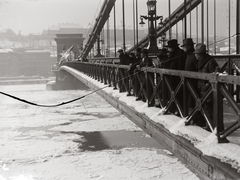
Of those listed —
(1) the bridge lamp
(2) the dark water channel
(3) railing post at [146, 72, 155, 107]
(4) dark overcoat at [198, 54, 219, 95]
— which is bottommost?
(2) the dark water channel

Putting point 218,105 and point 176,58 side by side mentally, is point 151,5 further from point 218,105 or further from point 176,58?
point 218,105

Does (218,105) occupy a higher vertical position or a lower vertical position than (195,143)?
higher

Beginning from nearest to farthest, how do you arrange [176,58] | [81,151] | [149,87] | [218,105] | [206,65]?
1. [218,105]
2. [206,65]
3. [176,58]
4. [149,87]
5. [81,151]

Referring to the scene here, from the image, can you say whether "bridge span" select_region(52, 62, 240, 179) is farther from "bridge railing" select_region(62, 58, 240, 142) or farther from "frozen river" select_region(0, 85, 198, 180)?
"frozen river" select_region(0, 85, 198, 180)

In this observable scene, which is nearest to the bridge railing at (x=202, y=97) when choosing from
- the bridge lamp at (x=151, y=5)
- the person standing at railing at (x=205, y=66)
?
the person standing at railing at (x=205, y=66)

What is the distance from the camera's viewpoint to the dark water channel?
62.6 feet

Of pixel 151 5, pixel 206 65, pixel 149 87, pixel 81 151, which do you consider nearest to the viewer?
pixel 206 65

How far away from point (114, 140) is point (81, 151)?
9.40ft

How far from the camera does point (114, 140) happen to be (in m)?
20.6

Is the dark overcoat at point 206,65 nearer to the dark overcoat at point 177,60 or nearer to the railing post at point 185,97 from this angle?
the railing post at point 185,97

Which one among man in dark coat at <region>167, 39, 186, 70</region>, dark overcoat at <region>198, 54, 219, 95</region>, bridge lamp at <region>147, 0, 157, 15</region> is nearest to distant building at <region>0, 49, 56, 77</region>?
bridge lamp at <region>147, 0, 157, 15</region>

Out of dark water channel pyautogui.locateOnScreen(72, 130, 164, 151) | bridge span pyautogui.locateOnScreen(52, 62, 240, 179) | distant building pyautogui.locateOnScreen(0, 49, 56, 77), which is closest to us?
bridge span pyautogui.locateOnScreen(52, 62, 240, 179)

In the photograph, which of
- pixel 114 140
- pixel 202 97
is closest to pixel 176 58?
pixel 202 97

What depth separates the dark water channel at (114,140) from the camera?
19094 millimetres
